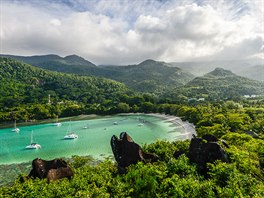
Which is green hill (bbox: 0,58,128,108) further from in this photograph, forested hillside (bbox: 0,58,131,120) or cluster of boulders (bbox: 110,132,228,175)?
cluster of boulders (bbox: 110,132,228,175)

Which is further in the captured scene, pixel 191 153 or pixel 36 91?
pixel 36 91

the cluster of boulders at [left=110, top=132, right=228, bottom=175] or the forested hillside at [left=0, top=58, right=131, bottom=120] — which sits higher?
the forested hillside at [left=0, top=58, right=131, bottom=120]

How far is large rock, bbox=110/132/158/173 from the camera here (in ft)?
84.4

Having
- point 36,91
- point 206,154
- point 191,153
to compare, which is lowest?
point 191,153

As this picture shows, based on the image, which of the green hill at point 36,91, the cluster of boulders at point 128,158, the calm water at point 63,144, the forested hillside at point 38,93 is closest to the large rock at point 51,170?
the cluster of boulders at point 128,158

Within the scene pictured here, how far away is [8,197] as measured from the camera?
18.0m

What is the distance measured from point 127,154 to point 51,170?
850cm

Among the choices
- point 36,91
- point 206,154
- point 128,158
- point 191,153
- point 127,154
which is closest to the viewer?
point 206,154

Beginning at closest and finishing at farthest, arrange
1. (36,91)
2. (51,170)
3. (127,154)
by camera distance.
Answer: (51,170)
(127,154)
(36,91)

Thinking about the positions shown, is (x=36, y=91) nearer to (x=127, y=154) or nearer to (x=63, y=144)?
(x=63, y=144)

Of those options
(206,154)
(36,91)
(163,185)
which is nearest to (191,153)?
(206,154)

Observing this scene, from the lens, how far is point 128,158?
26.2 m

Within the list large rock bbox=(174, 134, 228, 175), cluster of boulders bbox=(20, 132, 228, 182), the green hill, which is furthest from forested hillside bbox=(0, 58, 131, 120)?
large rock bbox=(174, 134, 228, 175)

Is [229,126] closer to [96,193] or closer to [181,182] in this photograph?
[181,182]
